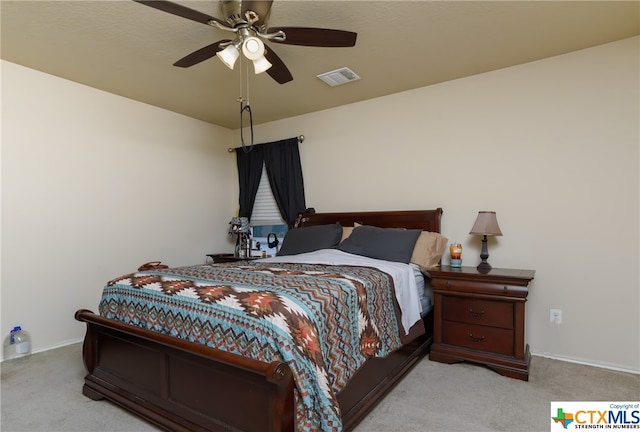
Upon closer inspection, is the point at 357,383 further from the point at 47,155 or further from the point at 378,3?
the point at 47,155

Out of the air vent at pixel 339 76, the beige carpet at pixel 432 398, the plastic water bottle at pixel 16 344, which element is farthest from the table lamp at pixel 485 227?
the plastic water bottle at pixel 16 344

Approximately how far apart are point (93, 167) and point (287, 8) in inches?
102

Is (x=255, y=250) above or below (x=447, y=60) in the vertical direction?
below

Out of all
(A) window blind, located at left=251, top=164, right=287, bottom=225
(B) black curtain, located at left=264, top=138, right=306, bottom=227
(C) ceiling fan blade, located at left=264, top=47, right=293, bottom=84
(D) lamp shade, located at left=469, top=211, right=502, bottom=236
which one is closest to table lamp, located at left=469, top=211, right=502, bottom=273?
(D) lamp shade, located at left=469, top=211, right=502, bottom=236

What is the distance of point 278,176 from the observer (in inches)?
179

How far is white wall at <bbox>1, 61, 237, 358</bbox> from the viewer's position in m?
3.06

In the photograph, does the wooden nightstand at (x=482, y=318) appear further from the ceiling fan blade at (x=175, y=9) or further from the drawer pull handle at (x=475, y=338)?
the ceiling fan blade at (x=175, y=9)

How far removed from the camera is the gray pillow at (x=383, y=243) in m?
3.07

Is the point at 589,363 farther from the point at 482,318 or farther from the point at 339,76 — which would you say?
the point at 339,76

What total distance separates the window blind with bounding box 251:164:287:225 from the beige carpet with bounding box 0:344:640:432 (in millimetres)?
2529

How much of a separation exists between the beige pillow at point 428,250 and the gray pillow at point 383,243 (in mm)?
69

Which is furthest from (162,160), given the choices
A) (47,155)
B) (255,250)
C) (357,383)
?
(357,383)

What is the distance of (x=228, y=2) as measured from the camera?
83.7 inches

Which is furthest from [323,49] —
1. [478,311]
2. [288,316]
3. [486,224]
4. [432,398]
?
[432,398]
